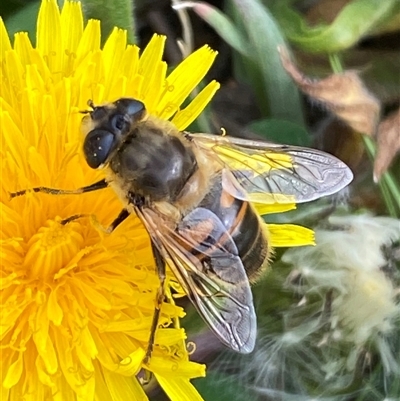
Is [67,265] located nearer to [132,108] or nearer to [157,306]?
[157,306]

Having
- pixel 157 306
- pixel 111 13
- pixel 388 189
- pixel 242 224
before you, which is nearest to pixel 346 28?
pixel 388 189

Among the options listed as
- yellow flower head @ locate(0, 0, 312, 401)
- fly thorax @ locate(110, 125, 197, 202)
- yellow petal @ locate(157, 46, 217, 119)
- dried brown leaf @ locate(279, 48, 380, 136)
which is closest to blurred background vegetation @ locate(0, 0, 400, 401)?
dried brown leaf @ locate(279, 48, 380, 136)

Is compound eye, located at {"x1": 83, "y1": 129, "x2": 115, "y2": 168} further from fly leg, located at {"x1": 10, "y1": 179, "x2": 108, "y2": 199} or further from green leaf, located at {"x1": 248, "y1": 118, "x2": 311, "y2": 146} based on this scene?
green leaf, located at {"x1": 248, "y1": 118, "x2": 311, "y2": 146}

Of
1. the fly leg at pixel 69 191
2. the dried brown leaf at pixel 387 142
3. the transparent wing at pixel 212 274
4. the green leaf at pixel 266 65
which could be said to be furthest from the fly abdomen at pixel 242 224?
the green leaf at pixel 266 65

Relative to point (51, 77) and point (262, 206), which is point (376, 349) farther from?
point (51, 77)

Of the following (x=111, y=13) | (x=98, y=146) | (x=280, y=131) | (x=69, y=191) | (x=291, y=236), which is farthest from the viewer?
(x=280, y=131)

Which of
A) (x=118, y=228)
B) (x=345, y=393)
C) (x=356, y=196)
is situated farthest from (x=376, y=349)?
(x=118, y=228)
